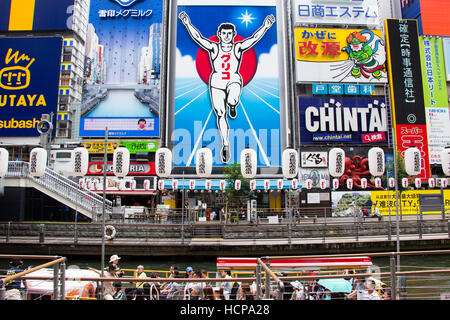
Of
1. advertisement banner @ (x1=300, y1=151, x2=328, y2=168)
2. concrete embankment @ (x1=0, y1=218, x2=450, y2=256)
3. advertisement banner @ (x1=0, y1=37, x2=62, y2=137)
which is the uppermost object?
advertisement banner @ (x1=0, y1=37, x2=62, y2=137)

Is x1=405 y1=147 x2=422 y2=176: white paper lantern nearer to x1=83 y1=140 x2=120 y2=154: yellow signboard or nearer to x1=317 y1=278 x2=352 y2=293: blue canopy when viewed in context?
x1=317 y1=278 x2=352 y2=293: blue canopy

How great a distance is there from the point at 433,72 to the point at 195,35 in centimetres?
2532

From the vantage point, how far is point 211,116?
33750 mm

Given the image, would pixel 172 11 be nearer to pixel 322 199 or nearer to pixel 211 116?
pixel 211 116

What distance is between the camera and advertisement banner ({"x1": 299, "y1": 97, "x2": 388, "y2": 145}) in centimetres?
3350


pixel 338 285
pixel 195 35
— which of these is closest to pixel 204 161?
pixel 338 285

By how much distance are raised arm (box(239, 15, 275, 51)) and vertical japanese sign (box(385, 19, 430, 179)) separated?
12320mm

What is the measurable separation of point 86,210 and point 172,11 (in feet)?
78.7

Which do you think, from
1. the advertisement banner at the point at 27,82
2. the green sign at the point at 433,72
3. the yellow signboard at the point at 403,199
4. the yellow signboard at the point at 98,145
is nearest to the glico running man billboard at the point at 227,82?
the yellow signboard at the point at 98,145

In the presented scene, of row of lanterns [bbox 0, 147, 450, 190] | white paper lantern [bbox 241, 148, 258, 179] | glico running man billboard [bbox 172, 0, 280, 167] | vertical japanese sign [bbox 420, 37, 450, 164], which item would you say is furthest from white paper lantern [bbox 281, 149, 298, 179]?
vertical japanese sign [bbox 420, 37, 450, 164]

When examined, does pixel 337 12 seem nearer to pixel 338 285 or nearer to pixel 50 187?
pixel 50 187

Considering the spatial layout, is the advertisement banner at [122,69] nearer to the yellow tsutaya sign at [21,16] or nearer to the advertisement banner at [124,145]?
the advertisement banner at [124,145]

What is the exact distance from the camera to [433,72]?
34.9 metres
